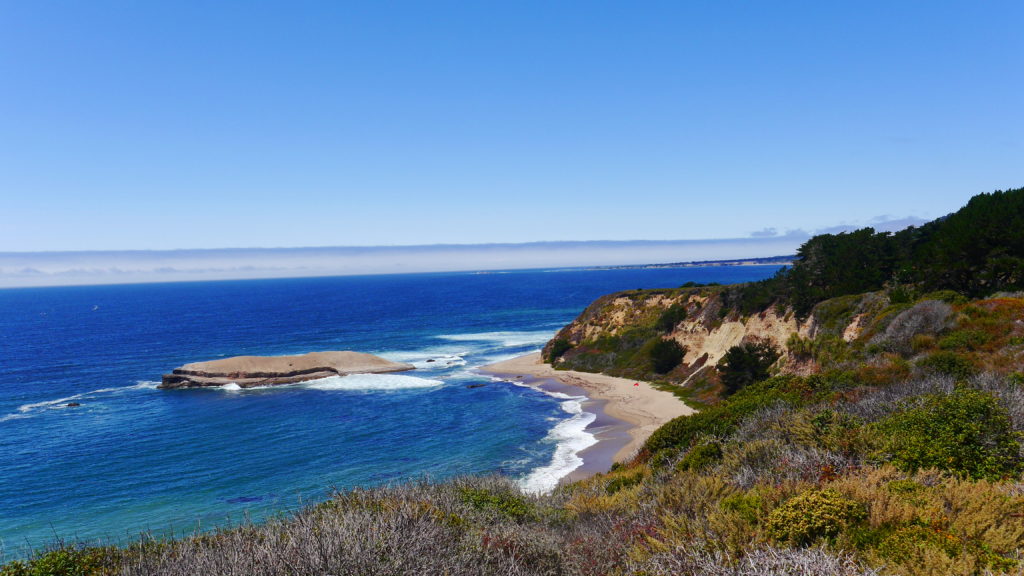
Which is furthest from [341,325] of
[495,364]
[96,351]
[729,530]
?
[729,530]

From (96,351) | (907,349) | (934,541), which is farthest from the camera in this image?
(96,351)

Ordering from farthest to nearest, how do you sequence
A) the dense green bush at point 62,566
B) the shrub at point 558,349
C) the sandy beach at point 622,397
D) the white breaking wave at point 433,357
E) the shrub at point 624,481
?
the white breaking wave at point 433,357, the shrub at point 558,349, the sandy beach at point 622,397, the shrub at point 624,481, the dense green bush at point 62,566

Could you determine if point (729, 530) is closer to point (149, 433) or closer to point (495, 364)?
point (149, 433)

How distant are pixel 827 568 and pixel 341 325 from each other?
109 m

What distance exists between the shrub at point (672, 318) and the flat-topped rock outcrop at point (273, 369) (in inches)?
1196

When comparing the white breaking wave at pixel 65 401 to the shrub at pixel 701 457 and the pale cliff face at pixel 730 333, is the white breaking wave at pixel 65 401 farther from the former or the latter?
the pale cliff face at pixel 730 333

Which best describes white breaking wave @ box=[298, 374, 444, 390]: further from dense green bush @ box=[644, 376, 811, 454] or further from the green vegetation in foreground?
the green vegetation in foreground

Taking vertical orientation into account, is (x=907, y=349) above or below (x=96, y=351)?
above

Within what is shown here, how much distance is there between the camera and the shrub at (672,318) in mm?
57781

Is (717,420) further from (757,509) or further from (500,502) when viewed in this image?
(757,509)

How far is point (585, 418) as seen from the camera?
137ft

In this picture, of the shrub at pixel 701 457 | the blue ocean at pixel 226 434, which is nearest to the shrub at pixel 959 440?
the shrub at pixel 701 457

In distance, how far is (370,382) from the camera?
5838 centimetres

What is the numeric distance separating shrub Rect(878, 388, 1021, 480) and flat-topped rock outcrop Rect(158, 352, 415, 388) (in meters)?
56.3
